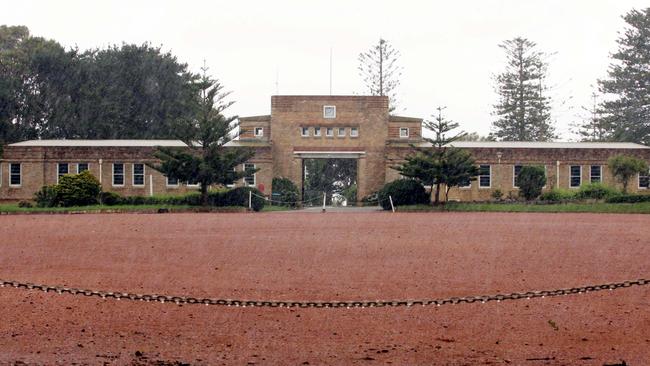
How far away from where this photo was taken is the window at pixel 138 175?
193 ft

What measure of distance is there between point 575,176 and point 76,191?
3136 centimetres

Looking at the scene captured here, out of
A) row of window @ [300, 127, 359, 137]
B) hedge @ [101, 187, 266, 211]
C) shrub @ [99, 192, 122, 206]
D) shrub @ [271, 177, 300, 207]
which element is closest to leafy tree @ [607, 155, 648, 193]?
row of window @ [300, 127, 359, 137]

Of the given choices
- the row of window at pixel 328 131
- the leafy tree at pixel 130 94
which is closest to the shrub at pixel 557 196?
the row of window at pixel 328 131

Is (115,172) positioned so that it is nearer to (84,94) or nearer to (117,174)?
(117,174)

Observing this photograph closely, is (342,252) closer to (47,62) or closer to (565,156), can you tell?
(565,156)

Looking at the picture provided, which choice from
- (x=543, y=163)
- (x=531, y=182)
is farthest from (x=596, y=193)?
(x=543, y=163)

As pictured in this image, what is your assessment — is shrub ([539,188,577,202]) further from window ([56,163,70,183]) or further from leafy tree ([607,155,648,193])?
window ([56,163,70,183])

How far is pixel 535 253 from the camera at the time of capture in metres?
18.5

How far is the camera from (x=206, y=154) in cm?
4694

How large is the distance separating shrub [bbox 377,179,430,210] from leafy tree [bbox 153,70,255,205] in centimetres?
721

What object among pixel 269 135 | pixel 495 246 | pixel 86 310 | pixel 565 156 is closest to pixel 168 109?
pixel 269 135

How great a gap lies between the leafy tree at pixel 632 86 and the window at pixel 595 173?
23.1 m

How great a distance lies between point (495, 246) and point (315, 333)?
11.3 metres

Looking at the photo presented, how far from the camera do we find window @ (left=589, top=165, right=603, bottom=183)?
5853 cm
